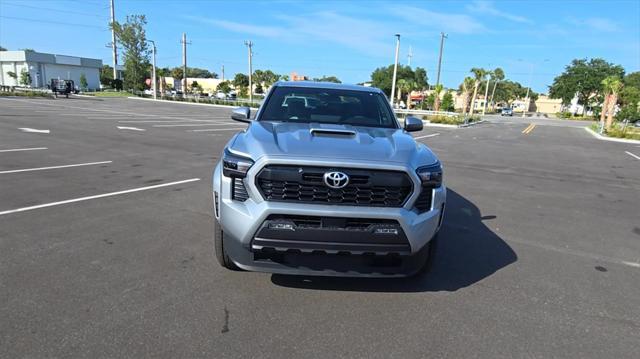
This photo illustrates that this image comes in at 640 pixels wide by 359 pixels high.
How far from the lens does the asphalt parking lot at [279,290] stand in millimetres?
2842

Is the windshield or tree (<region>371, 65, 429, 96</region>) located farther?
tree (<region>371, 65, 429, 96</region>)

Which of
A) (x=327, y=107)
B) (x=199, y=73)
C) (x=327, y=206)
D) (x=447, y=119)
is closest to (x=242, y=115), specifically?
(x=327, y=107)

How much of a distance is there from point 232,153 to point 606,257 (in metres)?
4.34

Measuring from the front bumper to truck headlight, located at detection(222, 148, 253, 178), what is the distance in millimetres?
58

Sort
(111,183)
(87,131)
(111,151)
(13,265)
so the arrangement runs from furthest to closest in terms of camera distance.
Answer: (87,131) < (111,151) < (111,183) < (13,265)

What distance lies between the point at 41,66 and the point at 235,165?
93306mm

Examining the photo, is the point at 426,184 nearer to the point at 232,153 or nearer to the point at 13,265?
the point at 232,153

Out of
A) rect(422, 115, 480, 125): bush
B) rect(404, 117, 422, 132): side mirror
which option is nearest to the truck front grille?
rect(404, 117, 422, 132): side mirror

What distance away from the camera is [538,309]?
3.47 metres

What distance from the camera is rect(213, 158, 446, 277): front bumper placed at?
120 inches

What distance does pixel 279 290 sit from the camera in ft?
11.7

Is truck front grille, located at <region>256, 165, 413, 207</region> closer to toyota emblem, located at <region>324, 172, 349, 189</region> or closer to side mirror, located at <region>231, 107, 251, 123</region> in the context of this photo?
toyota emblem, located at <region>324, 172, 349, 189</region>

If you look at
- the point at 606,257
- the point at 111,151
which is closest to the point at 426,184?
the point at 606,257

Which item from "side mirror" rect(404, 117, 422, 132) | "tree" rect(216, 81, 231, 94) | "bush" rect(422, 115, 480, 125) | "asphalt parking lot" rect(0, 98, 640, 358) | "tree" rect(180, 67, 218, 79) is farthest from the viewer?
"tree" rect(180, 67, 218, 79)
